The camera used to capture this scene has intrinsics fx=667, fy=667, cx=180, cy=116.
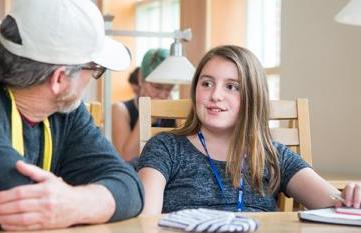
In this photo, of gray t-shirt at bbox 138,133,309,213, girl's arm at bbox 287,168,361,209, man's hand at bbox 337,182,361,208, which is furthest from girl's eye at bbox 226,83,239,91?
man's hand at bbox 337,182,361,208

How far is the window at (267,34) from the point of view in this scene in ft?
11.2

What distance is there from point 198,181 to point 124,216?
24.1 inches

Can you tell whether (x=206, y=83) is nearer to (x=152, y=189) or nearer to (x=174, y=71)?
(x=152, y=189)

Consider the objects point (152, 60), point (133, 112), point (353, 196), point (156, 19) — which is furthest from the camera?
point (156, 19)

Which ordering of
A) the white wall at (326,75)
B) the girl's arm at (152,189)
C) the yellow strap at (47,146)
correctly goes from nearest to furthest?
the yellow strap at (47,146), the girl's arm at (152,189), the white wall at (326,75)

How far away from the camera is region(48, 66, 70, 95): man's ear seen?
1.22 meters

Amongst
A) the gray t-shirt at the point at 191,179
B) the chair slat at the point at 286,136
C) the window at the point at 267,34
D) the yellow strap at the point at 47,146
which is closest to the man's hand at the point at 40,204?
the yellow strap at the point at 47,146

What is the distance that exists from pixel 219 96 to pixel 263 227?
671mm

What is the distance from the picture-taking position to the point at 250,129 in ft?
6.14

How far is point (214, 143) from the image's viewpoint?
1.88m

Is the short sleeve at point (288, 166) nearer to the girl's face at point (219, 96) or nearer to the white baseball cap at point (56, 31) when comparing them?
the girl's face at point (219, 96)

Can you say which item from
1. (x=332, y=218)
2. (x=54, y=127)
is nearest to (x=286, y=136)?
(x=332, y=218)

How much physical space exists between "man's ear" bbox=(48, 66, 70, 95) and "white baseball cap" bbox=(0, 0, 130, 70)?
0.03 meters

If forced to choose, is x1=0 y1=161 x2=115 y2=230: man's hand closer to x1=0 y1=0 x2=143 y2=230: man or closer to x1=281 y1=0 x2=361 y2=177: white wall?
x1=0 y1=0 x2=143 y2=230: man
